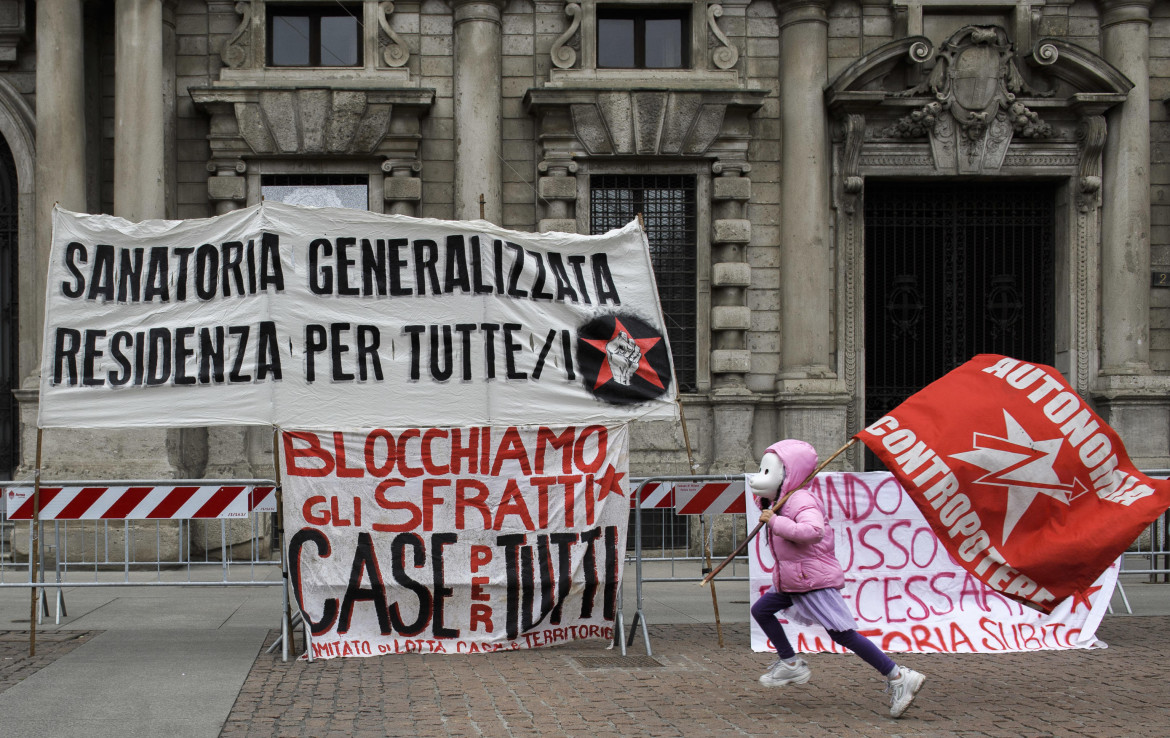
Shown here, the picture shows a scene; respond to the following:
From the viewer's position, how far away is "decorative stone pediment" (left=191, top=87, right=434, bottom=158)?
47.8 ft

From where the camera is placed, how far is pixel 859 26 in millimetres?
15289

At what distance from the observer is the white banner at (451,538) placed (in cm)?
844

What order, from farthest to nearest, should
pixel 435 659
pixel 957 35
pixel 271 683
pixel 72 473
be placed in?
pixel 957 35 → pixel 72 473 → pixel 435 659 → pixel 271 683

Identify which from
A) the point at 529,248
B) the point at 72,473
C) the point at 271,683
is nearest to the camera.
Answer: the point at 271,683

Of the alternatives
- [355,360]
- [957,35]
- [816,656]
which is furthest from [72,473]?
[957,35]

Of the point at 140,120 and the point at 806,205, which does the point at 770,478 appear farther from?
the point at 140,120

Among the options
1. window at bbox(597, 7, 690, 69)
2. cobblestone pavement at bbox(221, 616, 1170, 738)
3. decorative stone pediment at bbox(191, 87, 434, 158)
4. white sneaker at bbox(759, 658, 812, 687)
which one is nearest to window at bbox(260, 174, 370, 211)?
decorative stone pediment at bbox(191, 87, 434, 158)

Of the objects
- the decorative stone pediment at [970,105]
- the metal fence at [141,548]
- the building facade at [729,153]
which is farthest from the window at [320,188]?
the decorative stone pediment at [970,105]

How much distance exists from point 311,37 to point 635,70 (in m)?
3.90

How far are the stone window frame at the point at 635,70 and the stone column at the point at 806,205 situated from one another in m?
0.81

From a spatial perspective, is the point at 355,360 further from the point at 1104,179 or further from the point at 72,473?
the point at 1104,179

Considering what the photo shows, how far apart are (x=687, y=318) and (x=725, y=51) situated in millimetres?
3223

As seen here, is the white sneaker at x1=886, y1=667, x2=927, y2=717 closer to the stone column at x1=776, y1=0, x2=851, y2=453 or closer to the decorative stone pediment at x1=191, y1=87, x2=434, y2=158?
the stone column at x1=776, y1=0, x2=851, y2=453

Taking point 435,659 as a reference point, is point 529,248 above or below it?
above
